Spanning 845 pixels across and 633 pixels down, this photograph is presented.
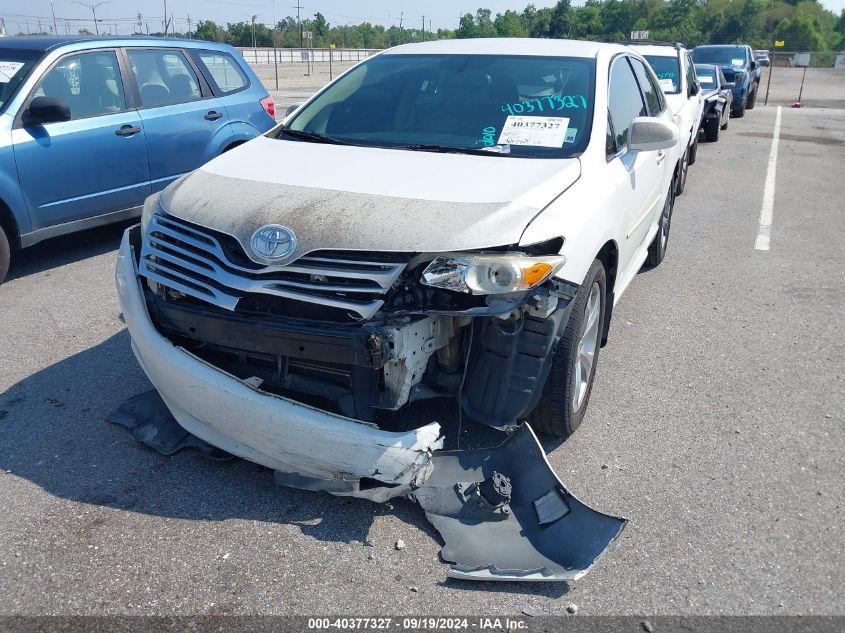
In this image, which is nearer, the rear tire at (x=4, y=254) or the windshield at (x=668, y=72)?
the rear tire at (x=4, y=254)

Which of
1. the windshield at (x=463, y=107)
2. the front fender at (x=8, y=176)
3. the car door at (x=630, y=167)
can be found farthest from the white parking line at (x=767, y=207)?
the front fender at (x=8, y=176)

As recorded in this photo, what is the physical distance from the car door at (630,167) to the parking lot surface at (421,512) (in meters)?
0.71

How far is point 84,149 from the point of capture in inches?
233

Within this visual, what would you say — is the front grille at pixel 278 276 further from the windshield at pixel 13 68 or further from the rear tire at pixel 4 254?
the windshield at pixel 13 68

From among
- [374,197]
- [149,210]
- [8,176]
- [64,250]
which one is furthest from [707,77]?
[149,210]

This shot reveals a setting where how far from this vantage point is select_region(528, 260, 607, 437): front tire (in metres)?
3.23

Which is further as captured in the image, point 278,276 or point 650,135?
point 650,135

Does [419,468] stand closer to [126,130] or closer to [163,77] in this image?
[126,130]

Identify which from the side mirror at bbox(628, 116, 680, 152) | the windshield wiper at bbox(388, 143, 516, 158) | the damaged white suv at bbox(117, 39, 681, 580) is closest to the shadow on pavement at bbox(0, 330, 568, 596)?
the damaged white suv at bbox(117, 39, 681, 580)

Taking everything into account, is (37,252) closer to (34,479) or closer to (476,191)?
(34,479)

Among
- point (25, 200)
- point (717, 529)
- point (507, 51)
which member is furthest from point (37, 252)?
point (717, 529)

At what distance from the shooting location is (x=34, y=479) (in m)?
3.24

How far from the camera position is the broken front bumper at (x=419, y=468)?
110 inches

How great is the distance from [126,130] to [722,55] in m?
17.0
